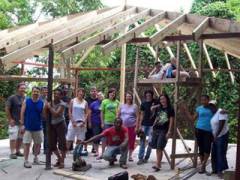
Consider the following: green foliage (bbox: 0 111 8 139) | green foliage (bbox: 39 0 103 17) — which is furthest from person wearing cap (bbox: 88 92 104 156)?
green foliage (bbox: 39 0 103 17)

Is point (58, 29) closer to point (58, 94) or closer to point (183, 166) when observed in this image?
point (58, 94)

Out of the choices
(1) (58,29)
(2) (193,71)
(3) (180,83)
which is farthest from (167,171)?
(1) (58,29)

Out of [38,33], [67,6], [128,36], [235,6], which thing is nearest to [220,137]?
[128,36]

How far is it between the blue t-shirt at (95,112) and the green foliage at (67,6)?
10.2m

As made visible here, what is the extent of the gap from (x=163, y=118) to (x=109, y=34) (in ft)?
6.39

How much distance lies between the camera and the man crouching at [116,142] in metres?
9.17

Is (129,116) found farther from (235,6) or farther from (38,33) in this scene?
(235,6)

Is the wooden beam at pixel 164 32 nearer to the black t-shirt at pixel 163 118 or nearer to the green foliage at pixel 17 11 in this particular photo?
the black t-shirt at pixel 163 118

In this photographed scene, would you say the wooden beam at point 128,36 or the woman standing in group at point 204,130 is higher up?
the wooden beam at point 128,36

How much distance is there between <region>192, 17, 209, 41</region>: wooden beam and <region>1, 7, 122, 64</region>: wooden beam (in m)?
2.78

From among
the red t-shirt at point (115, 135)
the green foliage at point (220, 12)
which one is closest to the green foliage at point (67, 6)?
the green foliage at point (220, 12)

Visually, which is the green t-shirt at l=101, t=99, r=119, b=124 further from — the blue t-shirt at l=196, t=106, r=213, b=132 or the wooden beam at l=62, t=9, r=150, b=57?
the blue t-shirt at l=196, t=106, r=213, b=132

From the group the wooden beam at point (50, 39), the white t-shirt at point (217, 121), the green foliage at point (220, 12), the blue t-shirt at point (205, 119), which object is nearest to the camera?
the wooden beam at point (50, 39)

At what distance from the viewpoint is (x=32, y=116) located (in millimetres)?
9211
